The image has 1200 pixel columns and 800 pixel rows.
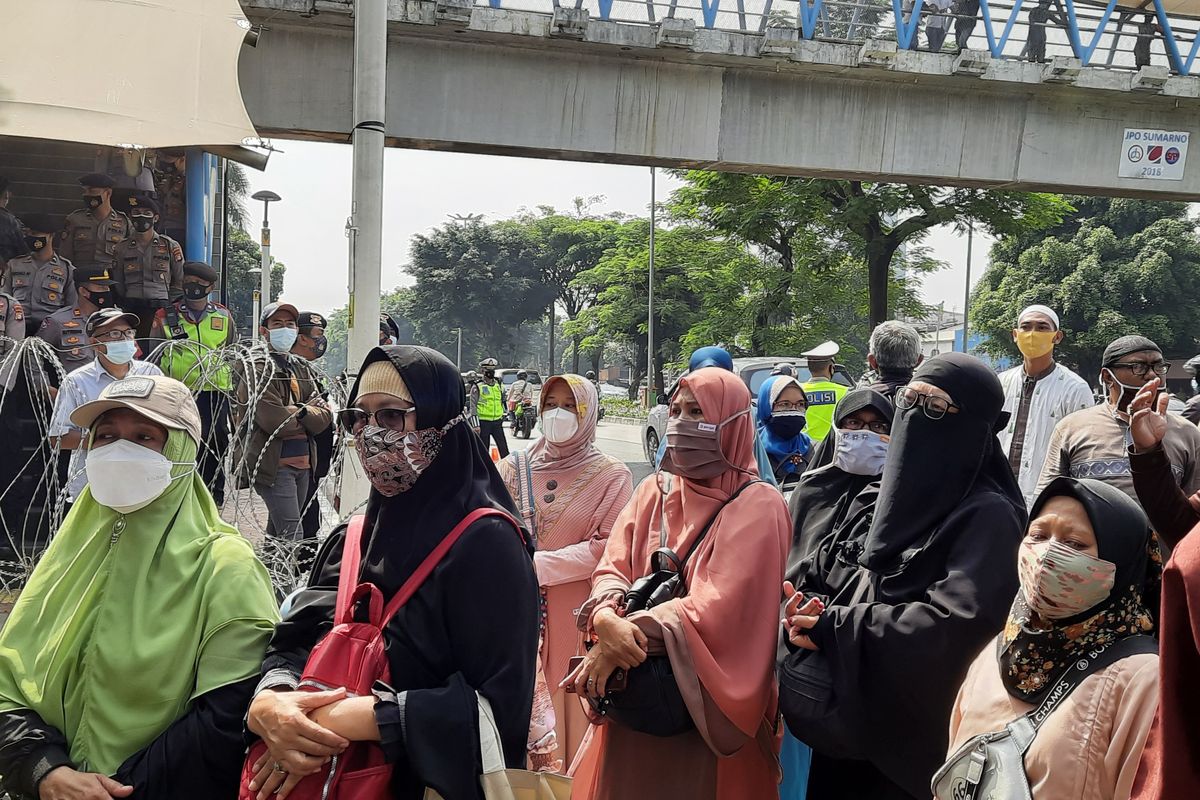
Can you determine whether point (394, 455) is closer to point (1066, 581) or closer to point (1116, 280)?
point (1066, 581)

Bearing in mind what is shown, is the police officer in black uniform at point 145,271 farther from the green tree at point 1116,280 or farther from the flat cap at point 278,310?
the green tree at point 1116,280

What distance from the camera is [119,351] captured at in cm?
557

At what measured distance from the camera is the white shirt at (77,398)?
5.19 metres

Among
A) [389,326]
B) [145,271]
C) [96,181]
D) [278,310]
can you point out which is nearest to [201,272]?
[145,271]

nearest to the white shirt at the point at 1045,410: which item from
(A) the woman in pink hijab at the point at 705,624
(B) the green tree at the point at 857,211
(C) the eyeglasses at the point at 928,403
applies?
(C) the eyeglasses at the point at 928,403

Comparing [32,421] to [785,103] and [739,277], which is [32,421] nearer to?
[785,103]

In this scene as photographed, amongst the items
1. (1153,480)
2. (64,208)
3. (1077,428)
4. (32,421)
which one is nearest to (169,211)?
(64,208)

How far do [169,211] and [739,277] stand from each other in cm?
1804

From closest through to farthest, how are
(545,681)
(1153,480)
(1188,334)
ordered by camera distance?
(1153,480), (545,681), (1188,334)

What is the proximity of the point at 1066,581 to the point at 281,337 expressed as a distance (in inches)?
221

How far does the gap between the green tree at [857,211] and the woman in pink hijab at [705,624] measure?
17.3 metres

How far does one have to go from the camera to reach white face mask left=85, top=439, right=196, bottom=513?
7.90 feet

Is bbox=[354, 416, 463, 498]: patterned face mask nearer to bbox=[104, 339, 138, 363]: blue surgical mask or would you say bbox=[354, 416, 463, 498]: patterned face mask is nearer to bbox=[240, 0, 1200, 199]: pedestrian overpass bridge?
bbox=[104, 339, 138, 363]: blue surgical mask

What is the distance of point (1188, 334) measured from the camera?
3509 centimetres
